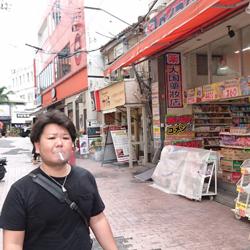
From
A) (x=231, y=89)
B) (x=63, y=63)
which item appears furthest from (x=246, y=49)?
(x=63, y=63)

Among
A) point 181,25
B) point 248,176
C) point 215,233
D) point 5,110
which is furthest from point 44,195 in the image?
point 5,110

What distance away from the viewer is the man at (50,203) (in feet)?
6.76

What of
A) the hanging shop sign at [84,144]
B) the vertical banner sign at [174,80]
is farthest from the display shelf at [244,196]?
the hanging shop sign at [84,144]

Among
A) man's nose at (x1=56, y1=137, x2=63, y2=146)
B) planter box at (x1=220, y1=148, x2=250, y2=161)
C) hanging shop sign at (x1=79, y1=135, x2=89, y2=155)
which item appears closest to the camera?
→ man's nose at (x1=56, y1=137, x2=63, y2=146)

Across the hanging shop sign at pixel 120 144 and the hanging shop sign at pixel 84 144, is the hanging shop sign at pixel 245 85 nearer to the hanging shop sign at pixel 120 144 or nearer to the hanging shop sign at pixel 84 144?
the hanging shop sign at pixel 120 144

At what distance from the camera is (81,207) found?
2211 millimetres

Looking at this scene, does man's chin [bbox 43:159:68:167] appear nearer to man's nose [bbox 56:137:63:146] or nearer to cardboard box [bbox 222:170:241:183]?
man's nose [bbox 56:137:63:146]

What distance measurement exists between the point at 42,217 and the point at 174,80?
998 centimetres

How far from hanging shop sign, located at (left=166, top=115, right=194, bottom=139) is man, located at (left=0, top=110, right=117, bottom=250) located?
9169 millimetres

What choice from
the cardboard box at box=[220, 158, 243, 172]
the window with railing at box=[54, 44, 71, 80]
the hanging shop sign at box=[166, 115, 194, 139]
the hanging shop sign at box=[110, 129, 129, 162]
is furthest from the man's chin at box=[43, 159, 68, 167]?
the window with railing at box=[54, 44, 71, 80]

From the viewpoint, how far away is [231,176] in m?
8.30

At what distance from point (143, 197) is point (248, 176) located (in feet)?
8.77

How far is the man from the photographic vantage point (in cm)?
206

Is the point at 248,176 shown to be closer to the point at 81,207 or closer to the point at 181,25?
the point at 181,25
